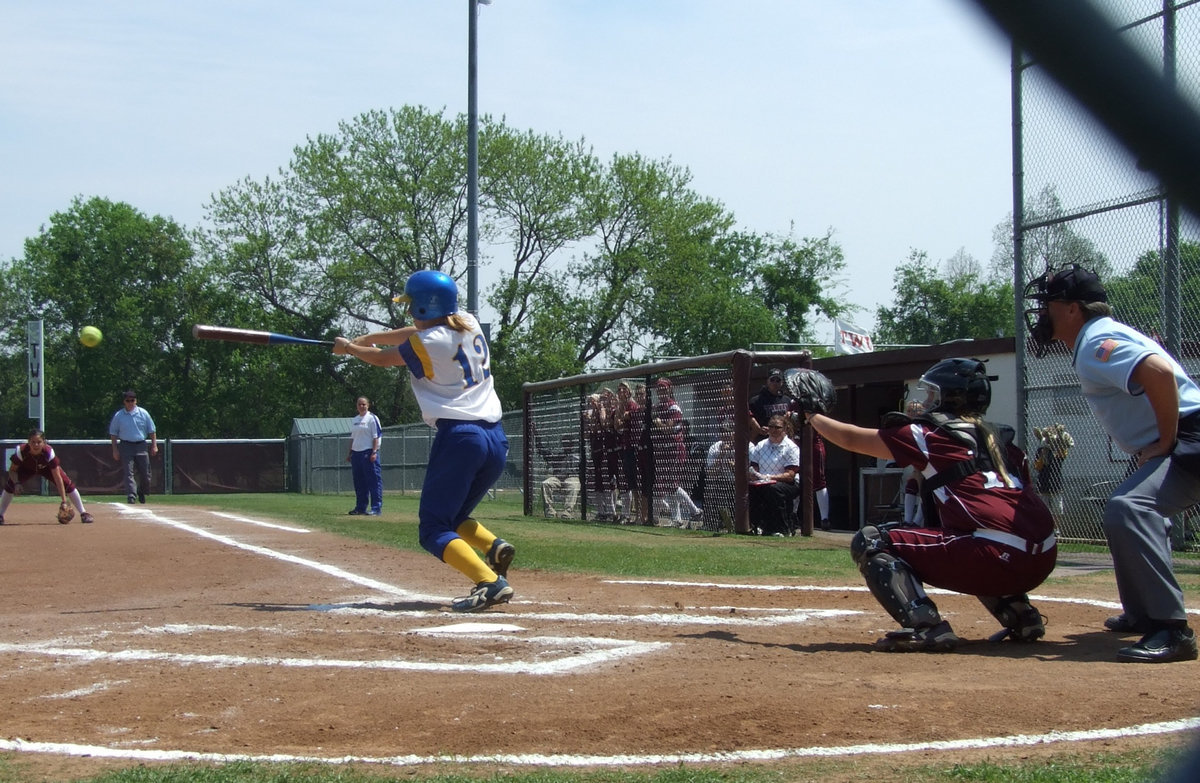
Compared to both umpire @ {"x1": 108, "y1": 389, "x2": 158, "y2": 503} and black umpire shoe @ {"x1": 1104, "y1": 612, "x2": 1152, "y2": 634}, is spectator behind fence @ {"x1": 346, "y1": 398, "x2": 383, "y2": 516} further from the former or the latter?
black umpire shoe @ {"x1": 1104, "y1": 612, "x2": 1152, "y2": 634}

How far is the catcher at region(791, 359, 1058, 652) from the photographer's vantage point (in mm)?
5363

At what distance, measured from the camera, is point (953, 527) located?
548 cm

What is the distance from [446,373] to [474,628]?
65.3 inches

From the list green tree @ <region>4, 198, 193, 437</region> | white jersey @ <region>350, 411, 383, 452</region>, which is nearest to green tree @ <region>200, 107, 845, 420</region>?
green tree @ <region>4, 198, 193, 437</region>

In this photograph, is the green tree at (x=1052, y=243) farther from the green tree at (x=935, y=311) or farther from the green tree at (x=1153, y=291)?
the green tree at (x=935, y=311)

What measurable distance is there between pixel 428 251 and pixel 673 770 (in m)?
51.4

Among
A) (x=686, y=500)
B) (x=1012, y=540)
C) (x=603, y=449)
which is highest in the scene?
(x=603, y=449)

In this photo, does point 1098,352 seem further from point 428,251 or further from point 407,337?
point 428,251

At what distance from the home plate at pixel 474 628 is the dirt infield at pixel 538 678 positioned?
1.3 inches

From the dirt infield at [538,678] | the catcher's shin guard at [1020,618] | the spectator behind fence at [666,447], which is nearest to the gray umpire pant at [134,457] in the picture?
the spectator behind fence at [666,447]

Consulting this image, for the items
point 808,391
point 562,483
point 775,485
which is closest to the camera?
point 808,391

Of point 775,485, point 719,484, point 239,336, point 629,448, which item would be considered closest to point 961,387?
point 239,336

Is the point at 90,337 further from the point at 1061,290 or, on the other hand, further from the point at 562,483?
the point at 1061,290

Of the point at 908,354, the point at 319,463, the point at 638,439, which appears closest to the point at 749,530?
the point at 638,439
